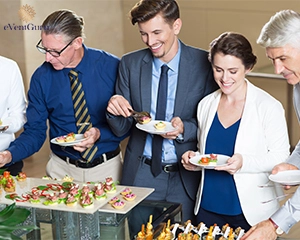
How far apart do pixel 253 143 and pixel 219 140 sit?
0.18m

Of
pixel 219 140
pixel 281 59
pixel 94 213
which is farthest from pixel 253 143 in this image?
pixel 94 213

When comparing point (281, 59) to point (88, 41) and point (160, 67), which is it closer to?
point (160, 67)

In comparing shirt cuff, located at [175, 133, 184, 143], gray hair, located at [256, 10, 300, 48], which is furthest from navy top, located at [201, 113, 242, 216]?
gray hair, located at [256, 10, 300, 48]

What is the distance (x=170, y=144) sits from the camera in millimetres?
3297

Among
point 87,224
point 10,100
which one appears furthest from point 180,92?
point 10,100

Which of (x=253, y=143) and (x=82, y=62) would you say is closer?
(x=253, y=143)

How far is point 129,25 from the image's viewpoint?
7199mm

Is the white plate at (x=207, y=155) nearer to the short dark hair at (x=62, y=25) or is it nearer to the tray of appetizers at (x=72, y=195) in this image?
the tray of appetizers at (x=72, y=195)

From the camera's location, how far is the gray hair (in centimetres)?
251

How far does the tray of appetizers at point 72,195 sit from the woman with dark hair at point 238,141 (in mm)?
385

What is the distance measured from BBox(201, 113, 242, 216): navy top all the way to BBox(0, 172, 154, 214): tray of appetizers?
0.35 m

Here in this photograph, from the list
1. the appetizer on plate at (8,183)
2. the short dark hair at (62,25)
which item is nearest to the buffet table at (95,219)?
the appetizer on plate at (8,183)

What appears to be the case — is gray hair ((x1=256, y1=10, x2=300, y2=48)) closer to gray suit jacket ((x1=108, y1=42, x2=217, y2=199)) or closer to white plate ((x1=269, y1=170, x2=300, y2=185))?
white plate ((x1=269, y1=170, x2=300, y2=185))

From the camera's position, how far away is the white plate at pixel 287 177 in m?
2.65
